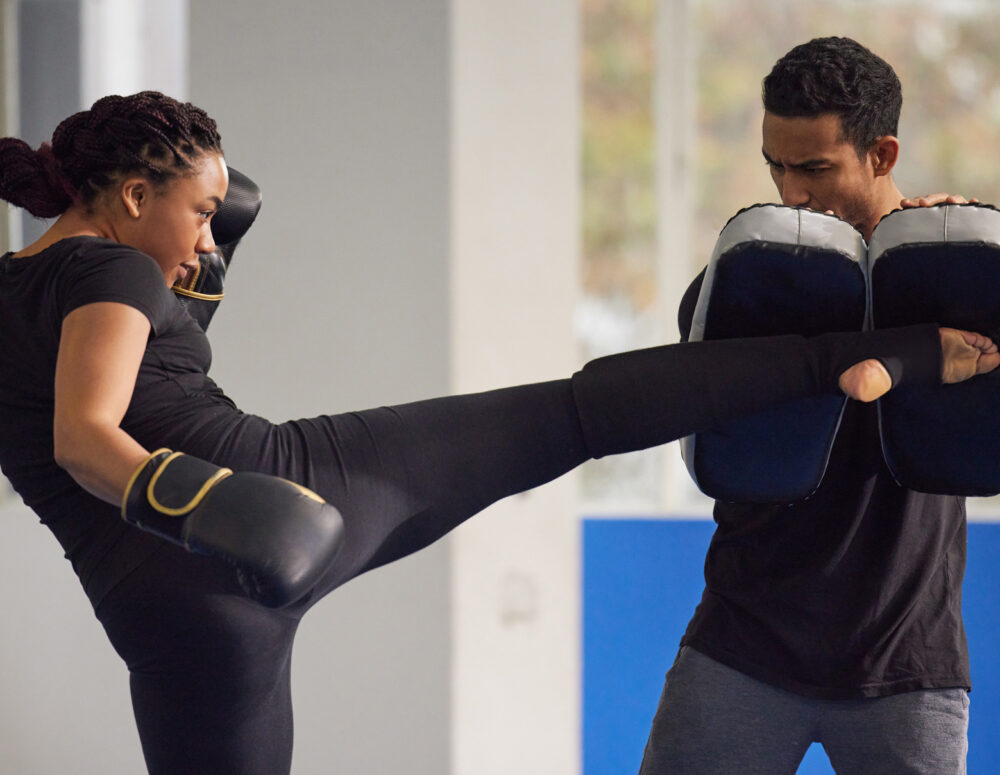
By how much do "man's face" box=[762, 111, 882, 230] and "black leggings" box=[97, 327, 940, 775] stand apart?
25 cm

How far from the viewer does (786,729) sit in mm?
1439

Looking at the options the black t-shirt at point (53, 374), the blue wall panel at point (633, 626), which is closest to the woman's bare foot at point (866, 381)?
the black t-shirt at point (53, 374)

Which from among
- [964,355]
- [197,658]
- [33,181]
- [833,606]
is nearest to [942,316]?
[964,355]

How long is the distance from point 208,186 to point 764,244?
27.4 inches

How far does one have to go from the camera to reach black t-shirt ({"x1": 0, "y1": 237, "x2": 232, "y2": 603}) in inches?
50.7

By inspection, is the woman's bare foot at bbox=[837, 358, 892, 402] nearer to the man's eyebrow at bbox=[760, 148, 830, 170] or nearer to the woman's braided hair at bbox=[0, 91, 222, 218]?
the man's eyebrow at bbox=[760, 148, 830, 170]

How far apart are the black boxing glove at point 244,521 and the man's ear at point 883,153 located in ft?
2.94

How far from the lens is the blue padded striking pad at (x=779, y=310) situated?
1.38m

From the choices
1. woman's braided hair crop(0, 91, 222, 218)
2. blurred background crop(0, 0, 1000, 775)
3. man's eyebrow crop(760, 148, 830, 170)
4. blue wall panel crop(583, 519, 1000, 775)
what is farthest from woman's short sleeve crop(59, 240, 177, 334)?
blue wall panel crop(583, 519, 1000, 775)

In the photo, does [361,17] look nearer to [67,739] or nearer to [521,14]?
[521,14]

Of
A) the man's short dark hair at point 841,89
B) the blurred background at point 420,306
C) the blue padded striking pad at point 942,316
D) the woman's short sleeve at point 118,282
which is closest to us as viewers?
the woman's short sleeve at point 118,282

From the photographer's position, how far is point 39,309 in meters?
1.30

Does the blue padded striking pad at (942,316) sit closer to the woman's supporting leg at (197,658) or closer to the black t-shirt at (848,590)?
the black t-shirt at (848,590)

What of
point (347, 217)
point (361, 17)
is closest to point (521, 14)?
point (361, 17)
